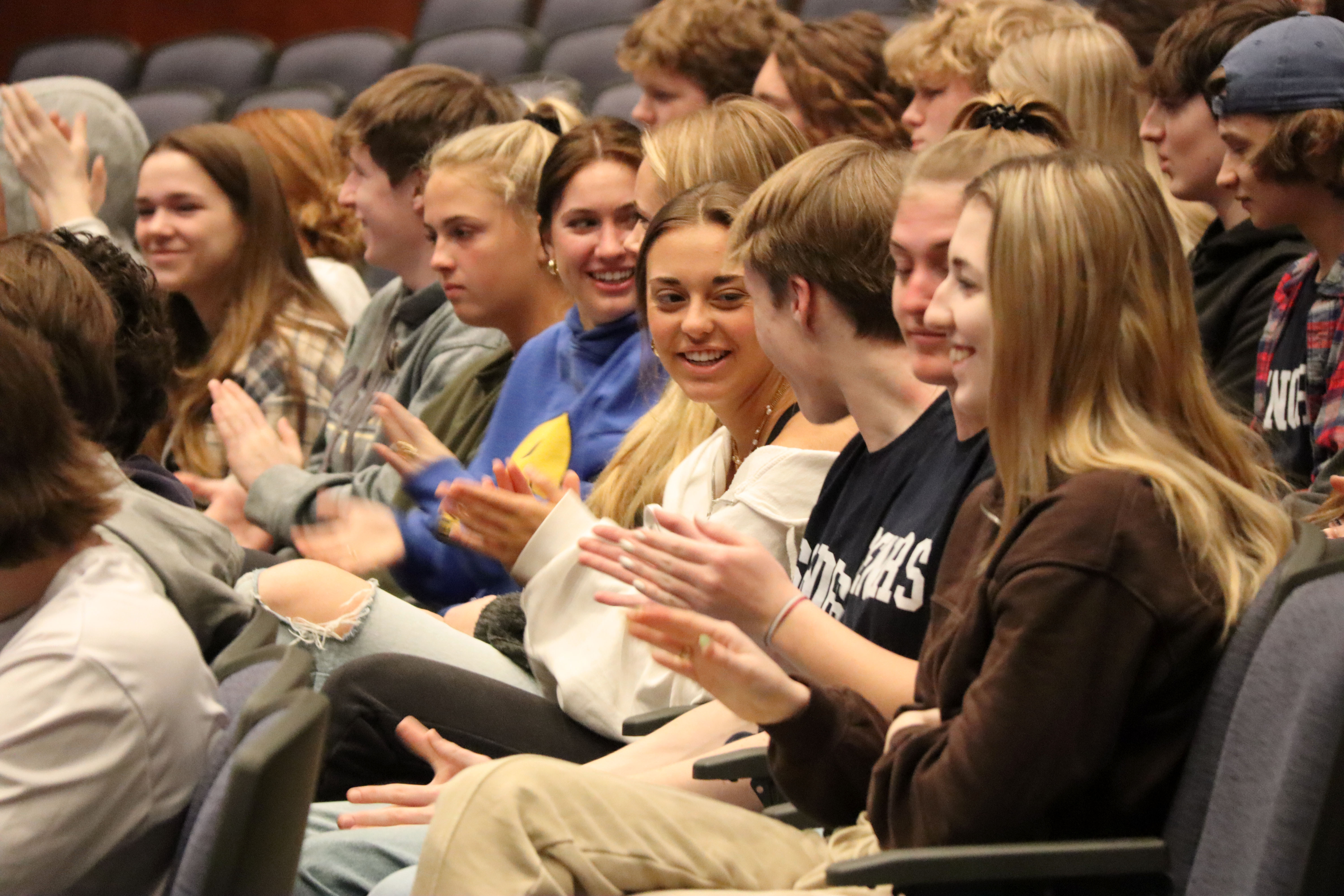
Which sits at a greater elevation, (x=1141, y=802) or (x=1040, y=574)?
(x=1040, y=574)

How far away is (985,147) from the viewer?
1.74m

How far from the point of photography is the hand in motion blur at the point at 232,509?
129 inches

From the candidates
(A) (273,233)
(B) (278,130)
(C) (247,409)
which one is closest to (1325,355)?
(C) (247,409)

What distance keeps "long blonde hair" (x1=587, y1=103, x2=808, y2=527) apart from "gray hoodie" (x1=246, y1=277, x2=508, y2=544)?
70 centimetres

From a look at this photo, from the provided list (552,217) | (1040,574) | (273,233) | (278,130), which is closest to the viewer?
(1040,574)

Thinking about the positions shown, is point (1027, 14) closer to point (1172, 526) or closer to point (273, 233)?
point (273, 233)

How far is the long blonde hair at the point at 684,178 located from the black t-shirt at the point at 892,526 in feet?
1.61

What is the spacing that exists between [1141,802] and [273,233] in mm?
2840

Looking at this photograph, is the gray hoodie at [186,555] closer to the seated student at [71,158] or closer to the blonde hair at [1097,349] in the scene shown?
the blonde hair at [1097,349]

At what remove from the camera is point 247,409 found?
129 inches

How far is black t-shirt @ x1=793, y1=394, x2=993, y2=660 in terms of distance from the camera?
5.32 ft

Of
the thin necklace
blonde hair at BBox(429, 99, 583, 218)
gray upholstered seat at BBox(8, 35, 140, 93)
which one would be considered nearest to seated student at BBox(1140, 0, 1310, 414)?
the thin necklace

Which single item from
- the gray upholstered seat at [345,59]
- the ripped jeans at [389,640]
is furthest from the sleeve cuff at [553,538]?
the gray upholstered seat at [345,59]

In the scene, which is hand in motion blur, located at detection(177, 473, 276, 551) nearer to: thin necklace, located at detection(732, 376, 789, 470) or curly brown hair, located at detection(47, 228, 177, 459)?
curly brown hair, located at detection(47, 228, 177, 459)
